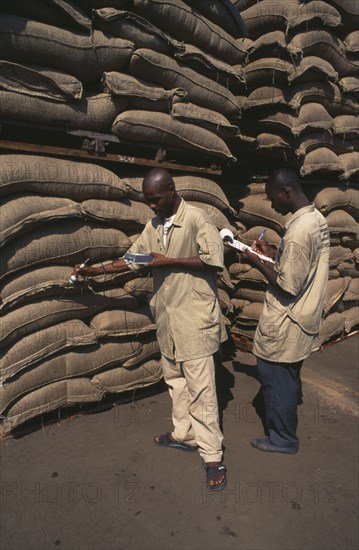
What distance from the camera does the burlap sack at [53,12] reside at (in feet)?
8.74

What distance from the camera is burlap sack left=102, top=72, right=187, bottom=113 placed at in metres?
3.11

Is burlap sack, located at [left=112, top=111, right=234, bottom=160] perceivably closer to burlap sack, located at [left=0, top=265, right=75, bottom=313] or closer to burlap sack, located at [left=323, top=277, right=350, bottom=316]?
burlap sack, located at [left=0, top=265, right=75, bottom=313]

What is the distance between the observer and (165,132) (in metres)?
3.48

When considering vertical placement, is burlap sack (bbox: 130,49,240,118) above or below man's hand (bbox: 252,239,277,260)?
above

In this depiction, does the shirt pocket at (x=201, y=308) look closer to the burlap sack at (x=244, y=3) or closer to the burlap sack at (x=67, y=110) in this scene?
the burlap sack at (x=67, y=110)

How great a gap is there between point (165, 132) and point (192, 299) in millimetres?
1592

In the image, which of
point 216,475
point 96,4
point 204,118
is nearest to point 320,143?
point 204,118

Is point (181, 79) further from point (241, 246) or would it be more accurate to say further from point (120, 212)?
point (241, 246)

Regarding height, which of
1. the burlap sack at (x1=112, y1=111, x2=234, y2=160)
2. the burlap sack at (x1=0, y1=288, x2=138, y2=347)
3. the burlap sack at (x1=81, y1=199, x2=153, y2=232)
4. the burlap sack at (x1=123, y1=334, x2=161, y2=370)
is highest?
the burlap sack at (x1=112, y1=111, x2=234, y2=160)

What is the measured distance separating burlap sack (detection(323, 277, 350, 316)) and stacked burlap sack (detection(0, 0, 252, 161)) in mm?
2126

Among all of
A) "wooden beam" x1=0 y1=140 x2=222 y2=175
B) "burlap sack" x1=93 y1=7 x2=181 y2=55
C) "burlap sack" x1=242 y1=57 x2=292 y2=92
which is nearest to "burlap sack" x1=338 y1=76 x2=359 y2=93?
"burlap sack" x1=242 y1=57 x2=292 y2=92

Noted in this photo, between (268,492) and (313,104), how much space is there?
3.88m

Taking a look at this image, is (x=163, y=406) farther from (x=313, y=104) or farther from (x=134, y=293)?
(x=313, y=104)

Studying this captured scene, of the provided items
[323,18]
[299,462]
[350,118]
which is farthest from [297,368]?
[323,18]
